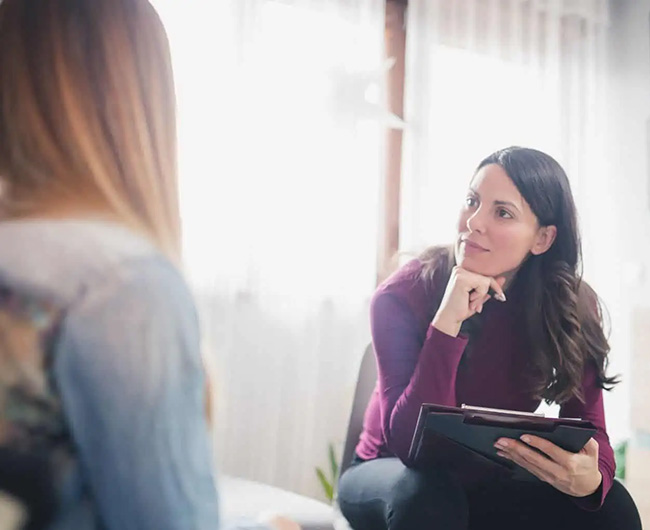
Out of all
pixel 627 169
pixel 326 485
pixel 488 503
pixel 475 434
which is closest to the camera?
pixel 475 434

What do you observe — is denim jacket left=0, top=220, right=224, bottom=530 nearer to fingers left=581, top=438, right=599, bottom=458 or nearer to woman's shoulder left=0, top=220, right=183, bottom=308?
woman's shoulder left=0, top=220, right=183, bottom=308

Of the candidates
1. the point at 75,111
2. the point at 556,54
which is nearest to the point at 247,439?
the point at 75,111

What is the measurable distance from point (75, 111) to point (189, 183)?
585mm

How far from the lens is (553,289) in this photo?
113cm

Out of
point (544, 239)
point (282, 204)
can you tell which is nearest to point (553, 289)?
point (544, 239)

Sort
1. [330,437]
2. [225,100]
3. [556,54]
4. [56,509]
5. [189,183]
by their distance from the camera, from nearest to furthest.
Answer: [56,509] < [189,183] < [225,100] < [330,437] < [556,54]

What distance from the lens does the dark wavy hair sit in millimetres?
1090

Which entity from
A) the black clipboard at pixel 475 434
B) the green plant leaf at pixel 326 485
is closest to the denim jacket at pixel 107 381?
the black clipboard at pixel 475 434

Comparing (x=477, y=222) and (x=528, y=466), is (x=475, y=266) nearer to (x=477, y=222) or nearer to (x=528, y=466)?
(x=477, y=222)

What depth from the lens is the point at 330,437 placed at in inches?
56.6

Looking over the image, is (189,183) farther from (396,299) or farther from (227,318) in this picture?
(396,299)

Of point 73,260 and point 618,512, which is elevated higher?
point 73,260

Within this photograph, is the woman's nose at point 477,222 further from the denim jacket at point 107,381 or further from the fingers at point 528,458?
the denim jacket at point 107,381

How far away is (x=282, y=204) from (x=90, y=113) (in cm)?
83
